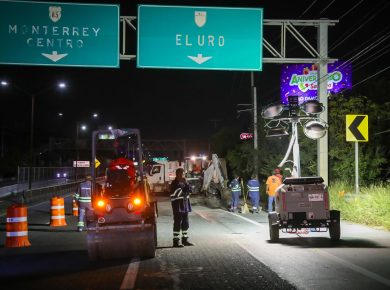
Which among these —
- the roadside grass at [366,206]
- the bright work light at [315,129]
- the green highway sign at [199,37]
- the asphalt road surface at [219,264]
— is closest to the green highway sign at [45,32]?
the green highway sign at [199,37]

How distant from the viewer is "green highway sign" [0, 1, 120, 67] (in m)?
19.2

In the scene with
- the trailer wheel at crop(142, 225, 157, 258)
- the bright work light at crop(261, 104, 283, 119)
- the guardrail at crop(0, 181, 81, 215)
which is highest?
the bright work light at crop(261, 104, 283, 119)

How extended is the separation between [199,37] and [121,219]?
923 centimetres

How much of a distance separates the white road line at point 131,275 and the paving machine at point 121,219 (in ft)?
1.16

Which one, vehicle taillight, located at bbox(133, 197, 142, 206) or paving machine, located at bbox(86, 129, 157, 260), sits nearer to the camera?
paving machine, located at bbox(86, 129, 157, 260)

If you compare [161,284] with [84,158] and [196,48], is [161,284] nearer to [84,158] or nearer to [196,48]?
[196,48]

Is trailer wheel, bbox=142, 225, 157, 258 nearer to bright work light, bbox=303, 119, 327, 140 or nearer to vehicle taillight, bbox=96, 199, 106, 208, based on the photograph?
vehicle taillight, bbox=96, 199, 106, 208

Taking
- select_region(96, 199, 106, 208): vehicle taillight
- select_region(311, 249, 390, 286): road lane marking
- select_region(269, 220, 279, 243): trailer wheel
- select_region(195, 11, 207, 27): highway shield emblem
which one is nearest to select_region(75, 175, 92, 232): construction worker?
select_region(96, 199, 106, 208): vehicle taillight

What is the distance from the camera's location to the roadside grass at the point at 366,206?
17.2 metres

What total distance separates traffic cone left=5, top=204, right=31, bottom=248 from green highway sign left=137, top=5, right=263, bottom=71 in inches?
285

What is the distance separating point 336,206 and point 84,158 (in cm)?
9877

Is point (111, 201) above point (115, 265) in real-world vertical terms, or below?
above

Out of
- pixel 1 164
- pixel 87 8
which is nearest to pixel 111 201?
pixel 87 8

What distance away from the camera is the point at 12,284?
31.4 feet
